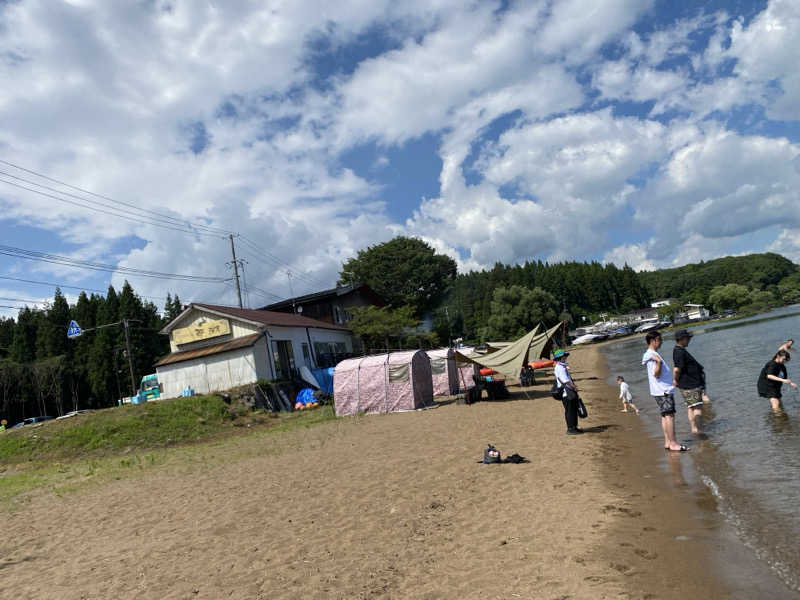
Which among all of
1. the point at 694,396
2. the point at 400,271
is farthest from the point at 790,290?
the point at 694,396

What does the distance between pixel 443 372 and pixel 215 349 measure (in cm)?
1282

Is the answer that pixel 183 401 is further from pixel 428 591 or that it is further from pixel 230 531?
pixel 428 591

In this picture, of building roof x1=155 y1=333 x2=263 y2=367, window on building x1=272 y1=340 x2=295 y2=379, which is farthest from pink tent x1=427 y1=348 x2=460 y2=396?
building roof x1=155 y1=333 x2=263 y2=367

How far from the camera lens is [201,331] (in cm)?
3161

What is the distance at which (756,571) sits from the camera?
4895mm

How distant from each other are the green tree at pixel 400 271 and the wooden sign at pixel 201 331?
3849cm

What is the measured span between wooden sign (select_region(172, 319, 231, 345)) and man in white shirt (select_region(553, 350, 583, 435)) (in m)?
22.7

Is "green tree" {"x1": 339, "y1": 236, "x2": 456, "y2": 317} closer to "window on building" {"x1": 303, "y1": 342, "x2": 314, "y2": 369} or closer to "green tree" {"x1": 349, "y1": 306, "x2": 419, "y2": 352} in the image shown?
"green tree" {"x1": 349, "y1": 306, "x2": 419, "y2": 352}

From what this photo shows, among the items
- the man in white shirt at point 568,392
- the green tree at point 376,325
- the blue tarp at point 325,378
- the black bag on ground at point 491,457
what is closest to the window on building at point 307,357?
the blue tarp at point 325,378

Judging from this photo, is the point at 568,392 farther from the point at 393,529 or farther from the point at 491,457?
the point at 393,529

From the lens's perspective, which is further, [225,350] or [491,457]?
[225,350]

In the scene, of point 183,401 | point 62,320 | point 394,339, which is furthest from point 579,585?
point 62,320

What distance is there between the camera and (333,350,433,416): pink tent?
72.9ft

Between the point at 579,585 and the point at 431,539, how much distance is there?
2.04 meters
